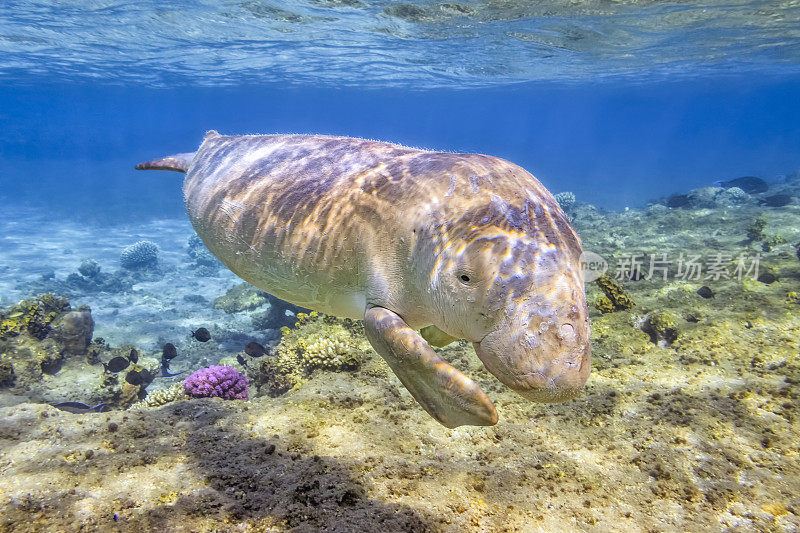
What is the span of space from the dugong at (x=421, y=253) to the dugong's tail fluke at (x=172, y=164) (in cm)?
138

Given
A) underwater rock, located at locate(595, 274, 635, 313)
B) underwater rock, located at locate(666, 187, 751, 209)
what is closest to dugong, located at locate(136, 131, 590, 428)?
underwater rock, located at locate(595, 274, 635, 313)

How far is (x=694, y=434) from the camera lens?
11.9 ft

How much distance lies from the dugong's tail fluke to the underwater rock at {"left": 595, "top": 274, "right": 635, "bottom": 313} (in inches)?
265

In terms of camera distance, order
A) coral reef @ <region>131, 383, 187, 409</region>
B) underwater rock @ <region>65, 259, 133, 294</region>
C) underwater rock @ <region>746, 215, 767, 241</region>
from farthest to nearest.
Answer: underwater rock @ <region>65, 259, 133, 294</region> → underwater rock @ <region>746, 215, 767, 241</region> → coral reef @ <region>131, 383, 187, 409</region>

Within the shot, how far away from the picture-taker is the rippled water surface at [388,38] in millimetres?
18516

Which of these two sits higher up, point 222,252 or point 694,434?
point 222,252

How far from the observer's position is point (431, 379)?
1.96 m

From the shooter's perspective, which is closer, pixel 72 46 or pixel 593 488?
pixel 593 488

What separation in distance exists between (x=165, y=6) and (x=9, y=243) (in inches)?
613

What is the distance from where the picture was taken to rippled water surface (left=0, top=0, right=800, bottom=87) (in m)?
18.5

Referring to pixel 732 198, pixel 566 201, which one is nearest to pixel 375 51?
pixel 566 201

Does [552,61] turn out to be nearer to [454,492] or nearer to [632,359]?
[632,359]

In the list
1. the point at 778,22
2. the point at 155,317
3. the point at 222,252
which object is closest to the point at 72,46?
the point at 155,317

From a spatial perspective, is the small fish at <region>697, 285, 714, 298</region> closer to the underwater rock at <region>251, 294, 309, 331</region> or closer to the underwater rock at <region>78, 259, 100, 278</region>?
the underwater rock at <region>251, 294, 309, 331</region>
